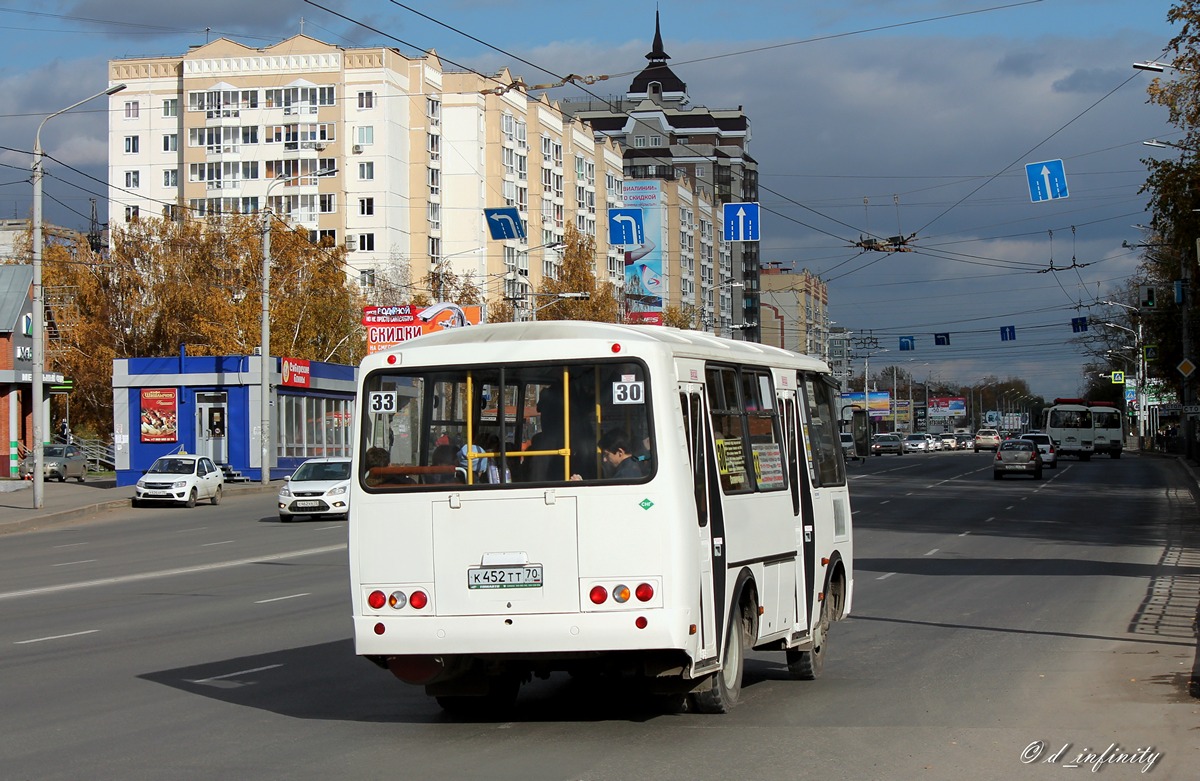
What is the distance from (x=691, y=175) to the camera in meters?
156

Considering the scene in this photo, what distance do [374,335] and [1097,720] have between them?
158ft

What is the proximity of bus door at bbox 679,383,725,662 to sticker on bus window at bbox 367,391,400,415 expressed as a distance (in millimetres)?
1850

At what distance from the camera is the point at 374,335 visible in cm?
5622

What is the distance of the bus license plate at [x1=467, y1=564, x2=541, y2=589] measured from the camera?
9.05 m

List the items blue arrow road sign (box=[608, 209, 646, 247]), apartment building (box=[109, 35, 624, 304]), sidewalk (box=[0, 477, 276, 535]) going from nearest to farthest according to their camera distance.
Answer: sidewalk (box=[0, 477, 276, 535]) < blue arrow road sign (box=[608, 209, 646, 247]) < apartment building (box=[109, 35, 624, 304])

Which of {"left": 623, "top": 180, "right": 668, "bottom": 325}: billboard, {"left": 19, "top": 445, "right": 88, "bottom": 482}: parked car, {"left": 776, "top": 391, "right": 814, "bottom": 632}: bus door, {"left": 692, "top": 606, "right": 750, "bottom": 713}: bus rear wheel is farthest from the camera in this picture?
{"left": 623, "top": 180, "right": 668, "bottom": 325}: billboard

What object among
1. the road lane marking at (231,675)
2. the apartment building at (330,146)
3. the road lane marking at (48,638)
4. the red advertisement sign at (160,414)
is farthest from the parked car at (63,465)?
the road lane marking at (231,675)

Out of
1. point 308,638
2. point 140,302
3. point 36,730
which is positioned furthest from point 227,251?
point 36,730

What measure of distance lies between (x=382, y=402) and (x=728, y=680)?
115 inches

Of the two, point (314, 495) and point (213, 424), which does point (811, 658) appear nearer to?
point (314, 495)

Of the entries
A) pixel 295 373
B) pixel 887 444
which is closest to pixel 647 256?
pixel 887 444

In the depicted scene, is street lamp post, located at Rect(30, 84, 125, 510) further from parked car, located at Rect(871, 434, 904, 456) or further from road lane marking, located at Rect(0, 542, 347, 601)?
parked car, located at Rect(871, 434, 904, 456)

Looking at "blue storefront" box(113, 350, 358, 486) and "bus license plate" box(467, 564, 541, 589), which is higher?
"blue storefront" box(113, 350, 358, 486)

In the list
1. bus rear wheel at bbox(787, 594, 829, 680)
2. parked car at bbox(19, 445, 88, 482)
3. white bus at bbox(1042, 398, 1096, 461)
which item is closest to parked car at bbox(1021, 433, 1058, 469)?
white bus at bbox(1042, 398, 1096, 461)
